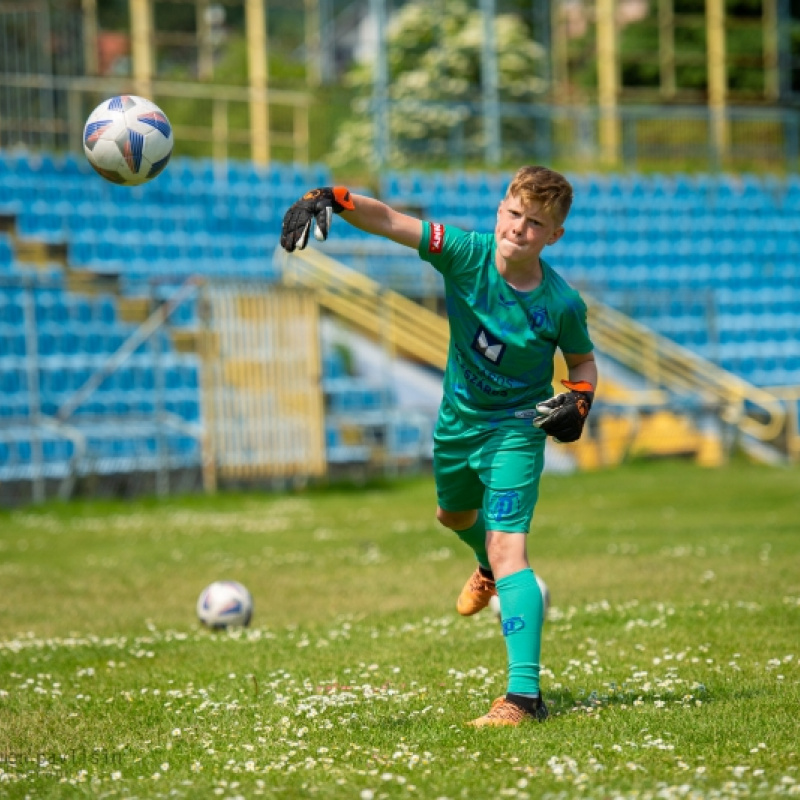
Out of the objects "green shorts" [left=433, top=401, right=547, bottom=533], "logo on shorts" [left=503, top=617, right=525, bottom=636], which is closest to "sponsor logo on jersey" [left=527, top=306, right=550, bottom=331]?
"green shorts" [left=433, top=401, right=547, bottom=533]

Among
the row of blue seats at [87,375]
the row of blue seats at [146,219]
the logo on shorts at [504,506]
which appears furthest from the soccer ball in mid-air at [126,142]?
the row of blue seats at [146,219]

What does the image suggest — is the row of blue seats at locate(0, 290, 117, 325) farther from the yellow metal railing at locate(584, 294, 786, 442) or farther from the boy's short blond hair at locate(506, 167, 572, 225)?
the boy's short blond hair at locate(506, 167, 572, 225)

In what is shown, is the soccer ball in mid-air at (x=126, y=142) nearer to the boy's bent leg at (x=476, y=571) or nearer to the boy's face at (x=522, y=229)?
the boy's face at (x=522, y=229)

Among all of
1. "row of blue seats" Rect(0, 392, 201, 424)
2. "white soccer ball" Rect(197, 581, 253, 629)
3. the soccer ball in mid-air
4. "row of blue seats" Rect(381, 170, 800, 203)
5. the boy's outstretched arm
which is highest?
"row of blue seats" Rect(381, 170, 800, 203)

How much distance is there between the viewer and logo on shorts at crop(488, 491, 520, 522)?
20.1 ft

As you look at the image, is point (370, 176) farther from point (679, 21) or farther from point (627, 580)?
point (627, 580)

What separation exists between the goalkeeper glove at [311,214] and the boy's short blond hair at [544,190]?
744mm

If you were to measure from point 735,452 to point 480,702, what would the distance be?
58.4 ft

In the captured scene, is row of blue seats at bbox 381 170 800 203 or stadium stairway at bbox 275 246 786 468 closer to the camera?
stadium stairway at bbox 275 246 786 468

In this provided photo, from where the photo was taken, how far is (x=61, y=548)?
1362 centimetres

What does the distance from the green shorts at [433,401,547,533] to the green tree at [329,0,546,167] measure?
2383cm

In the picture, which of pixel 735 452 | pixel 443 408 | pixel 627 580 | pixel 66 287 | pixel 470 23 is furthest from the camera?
pixel 470 23

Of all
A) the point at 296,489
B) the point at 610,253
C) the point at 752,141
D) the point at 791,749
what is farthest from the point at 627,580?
the point at 752,141

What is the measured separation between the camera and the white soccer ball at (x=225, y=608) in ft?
28.8
